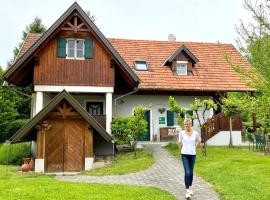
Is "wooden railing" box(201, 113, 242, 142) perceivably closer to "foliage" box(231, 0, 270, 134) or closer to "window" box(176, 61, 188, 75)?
"window" box(176, 61, 188, 75)

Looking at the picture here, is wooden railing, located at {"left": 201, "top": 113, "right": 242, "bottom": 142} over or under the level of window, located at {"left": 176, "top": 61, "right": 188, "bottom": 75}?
under

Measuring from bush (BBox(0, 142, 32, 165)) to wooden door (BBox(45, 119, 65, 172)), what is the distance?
13.3 feet

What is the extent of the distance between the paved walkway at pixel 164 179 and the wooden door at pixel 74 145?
2601 millimetres

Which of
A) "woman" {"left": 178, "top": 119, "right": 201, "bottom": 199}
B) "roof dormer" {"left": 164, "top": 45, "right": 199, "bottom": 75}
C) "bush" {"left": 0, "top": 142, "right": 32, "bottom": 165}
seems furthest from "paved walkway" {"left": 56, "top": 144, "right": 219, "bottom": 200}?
"roof dormer" {"left": 164, "top": 45, "right": 199, "bottom": 75}

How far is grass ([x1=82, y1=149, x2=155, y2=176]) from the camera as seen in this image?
45.6ft

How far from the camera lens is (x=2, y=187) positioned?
1034 cm

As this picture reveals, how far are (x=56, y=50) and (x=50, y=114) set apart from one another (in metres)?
4.16

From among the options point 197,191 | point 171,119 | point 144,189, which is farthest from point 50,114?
point 171,119

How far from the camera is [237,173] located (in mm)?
12305

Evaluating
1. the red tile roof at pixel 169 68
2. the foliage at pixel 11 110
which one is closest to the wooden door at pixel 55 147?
the red tile roof at pixel 169 68

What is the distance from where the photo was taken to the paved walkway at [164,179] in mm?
10005

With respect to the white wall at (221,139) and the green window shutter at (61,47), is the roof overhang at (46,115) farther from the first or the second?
the white wall at (221,139)

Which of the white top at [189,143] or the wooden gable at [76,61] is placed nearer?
the white top at [189,143]

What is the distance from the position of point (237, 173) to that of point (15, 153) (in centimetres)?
1257
